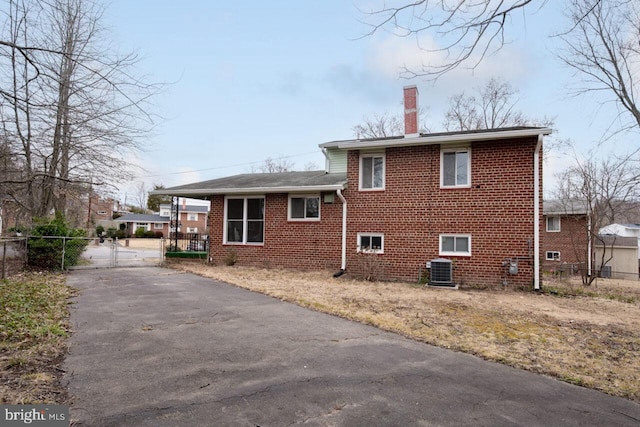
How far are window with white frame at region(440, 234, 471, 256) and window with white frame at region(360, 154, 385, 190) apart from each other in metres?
2.60

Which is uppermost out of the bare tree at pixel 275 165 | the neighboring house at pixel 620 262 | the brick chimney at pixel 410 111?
the bare tree at pixel 275 165

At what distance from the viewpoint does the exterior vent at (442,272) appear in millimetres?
10430

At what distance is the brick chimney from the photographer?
1184cm

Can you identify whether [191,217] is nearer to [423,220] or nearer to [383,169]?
[383,169]

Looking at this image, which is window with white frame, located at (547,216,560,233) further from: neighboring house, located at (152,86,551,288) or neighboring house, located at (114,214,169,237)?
neighboring house, located at (114,214,169,237)

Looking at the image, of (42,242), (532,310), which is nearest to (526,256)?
(532,310)

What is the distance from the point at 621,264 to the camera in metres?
24.2

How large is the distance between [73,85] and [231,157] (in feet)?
135

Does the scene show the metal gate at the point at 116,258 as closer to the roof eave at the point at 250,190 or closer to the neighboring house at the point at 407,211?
the roof eave at the point at 250,190

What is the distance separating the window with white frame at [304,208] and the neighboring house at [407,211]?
0.12ft

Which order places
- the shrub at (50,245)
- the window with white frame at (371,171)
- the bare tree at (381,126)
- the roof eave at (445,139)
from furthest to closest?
the bare tree at (381,126) < the window with white frame at (371,171) < the shrub at (50,245) < the roof eave at (445,139)

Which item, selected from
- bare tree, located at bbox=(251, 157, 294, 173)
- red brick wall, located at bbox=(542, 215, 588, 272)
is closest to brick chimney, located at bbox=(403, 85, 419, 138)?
red brick wall, located at bbox=(542, 215, 588, 272)

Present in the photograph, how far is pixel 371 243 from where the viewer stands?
1205 centimetres

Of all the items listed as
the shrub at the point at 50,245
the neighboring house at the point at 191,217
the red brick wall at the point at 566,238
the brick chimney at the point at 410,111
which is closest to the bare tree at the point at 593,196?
the red brick wall at the point at 566,238
